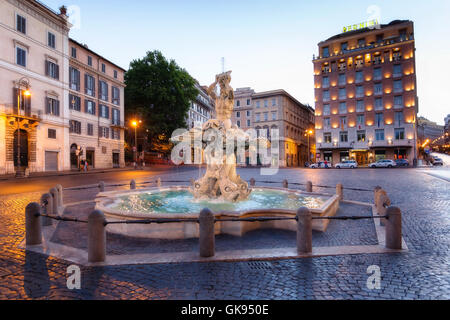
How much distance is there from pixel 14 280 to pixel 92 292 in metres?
1.31

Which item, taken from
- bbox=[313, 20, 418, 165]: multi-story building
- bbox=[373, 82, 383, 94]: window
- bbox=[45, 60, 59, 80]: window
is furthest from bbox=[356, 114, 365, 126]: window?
bbox=[45, 60, 59, 80]: window

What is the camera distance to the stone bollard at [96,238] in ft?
13.9

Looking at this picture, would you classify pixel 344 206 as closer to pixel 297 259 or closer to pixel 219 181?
pixel 219 181

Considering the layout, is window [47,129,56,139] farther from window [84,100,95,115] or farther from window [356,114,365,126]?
window [356,114,365,126]

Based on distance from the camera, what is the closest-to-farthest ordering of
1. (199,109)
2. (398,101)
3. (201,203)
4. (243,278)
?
1. (243,278)
2. (201,203)
3. (398,101)
4. (199,109)

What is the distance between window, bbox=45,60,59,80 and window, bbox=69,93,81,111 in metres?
3.00

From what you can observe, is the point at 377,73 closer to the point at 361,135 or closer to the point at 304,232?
the point at 361,135

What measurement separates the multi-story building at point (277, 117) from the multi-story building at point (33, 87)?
40079mm

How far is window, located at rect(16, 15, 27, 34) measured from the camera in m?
25.7

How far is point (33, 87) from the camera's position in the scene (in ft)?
89.9

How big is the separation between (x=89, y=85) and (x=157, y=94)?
10.00 meters

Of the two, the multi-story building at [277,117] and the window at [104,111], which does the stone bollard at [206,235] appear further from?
the multi-story building at [277,117]

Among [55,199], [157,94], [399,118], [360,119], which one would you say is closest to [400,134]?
[399,118]
